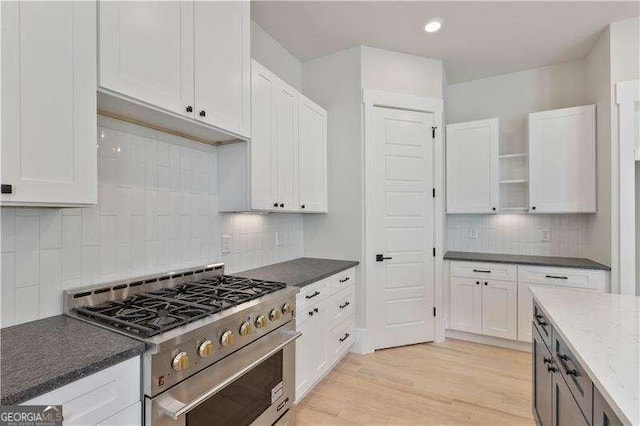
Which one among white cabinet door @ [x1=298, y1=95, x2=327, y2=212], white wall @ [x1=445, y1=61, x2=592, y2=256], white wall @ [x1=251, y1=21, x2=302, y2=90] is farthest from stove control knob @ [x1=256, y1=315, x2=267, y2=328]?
white wall @ [x1=445, y1=61, x2=592, y2=256]

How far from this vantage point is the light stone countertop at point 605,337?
0.88 metres

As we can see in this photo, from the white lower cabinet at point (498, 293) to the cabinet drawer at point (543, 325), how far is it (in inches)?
58.0

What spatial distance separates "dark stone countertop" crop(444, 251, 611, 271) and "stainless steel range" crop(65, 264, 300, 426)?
7.54 ft

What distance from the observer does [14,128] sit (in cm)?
104

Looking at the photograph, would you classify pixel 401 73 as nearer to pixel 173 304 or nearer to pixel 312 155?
pixel 312 155

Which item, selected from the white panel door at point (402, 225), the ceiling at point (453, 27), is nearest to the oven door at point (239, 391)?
the white panel door at point (402, 225)

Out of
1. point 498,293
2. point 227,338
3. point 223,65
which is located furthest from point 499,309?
point 223,65

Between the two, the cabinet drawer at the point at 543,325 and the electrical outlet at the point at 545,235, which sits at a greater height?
the electrical outlet at the point at 545,235

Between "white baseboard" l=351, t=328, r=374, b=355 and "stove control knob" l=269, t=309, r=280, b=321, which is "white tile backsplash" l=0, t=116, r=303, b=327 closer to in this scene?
"stove control knob" l=269, t=309, r=280, b=321

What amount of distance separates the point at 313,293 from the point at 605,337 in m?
1.60

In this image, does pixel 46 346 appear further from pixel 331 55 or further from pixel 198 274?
pixel 331 55

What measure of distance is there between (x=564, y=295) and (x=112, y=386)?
7.28 ft

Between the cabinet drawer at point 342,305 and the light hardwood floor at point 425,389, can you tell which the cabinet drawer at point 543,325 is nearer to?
the light hardwood floor at point 425,389

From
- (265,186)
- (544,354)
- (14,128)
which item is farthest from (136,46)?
(544,354)
